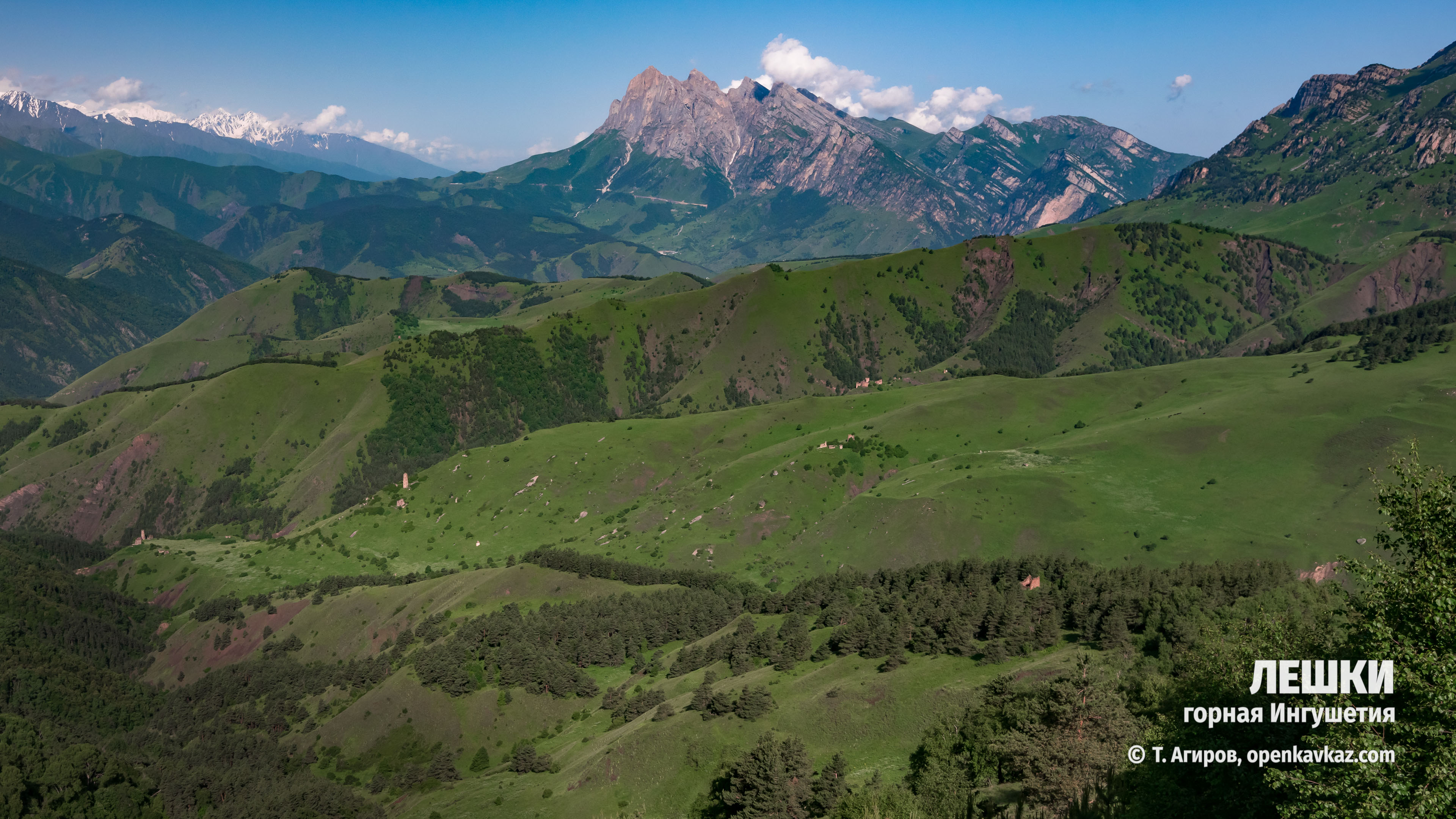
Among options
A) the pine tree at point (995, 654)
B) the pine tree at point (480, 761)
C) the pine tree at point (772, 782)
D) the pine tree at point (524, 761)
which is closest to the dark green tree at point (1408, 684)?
the pine tree at point (772, 782)

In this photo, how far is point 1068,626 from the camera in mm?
103312

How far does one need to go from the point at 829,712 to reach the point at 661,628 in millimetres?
59491

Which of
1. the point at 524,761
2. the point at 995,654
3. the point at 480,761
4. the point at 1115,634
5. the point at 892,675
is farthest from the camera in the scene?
the point at 480,761

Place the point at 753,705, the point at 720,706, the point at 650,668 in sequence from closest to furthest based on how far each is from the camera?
the point at 753,705 < the point at 720,706 < the point at 650,668

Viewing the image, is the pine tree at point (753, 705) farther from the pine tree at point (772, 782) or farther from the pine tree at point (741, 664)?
the pine tree at point (772, 782)

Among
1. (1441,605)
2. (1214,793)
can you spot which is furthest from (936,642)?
(1441,605)

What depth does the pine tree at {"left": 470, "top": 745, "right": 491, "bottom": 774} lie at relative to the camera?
117188 millimetres

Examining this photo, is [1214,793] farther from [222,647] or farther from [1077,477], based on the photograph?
[222,647]

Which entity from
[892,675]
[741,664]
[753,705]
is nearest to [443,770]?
[741,664]

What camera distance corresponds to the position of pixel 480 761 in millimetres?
118375

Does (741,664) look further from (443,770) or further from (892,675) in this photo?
(443,770)

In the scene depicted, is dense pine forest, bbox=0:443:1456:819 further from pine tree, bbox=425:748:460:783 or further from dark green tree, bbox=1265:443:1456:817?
pine tree, bbox=425:748:460:783

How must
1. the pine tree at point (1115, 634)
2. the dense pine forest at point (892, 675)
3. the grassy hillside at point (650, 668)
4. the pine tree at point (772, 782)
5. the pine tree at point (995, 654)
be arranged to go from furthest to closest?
the pine tree at point (995, 654)
the pine tree at point (1115, 634)
the grassy hillside at point (650, 668)
the pine tree at point (772, 782)
the dense pine forest at point (892, 675)

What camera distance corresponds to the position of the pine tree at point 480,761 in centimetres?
11719
